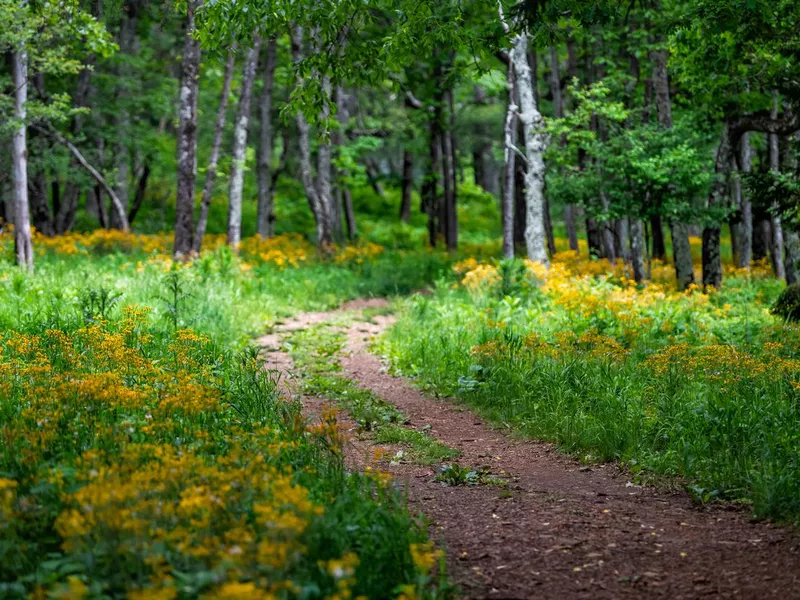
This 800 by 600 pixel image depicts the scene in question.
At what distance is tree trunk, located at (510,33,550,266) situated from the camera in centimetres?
1565

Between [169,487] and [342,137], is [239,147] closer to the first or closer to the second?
[342,137]

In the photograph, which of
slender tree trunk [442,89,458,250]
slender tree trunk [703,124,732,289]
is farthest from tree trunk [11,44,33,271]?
slender tree trunk [442,89,458,250]

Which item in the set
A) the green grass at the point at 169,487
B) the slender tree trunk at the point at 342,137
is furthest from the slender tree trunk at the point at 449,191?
the green grass at the point at 169,487

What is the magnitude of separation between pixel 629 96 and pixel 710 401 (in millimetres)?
15432

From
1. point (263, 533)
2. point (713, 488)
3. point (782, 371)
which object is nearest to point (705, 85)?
point (782, 371)

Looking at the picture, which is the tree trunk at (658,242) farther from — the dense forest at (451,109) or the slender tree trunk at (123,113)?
the slender tree trunk at (123,113)

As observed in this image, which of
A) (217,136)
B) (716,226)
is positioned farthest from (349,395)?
A: (217,136)

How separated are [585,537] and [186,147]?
13963 millimetres

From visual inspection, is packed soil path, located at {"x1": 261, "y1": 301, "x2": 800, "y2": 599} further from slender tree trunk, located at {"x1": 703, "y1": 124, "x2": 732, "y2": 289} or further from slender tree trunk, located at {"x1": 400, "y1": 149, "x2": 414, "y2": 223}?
slender tree trunk, located at {"x1": 400, "y1": 149, "x2": 414, "y2": 223}

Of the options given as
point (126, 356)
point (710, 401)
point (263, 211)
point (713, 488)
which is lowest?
point (713, 488)

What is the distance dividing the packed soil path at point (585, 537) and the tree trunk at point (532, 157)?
9.63 m

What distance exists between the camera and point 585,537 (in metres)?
4.70

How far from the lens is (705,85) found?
1341cm

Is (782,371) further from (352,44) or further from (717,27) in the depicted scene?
(352,44)
